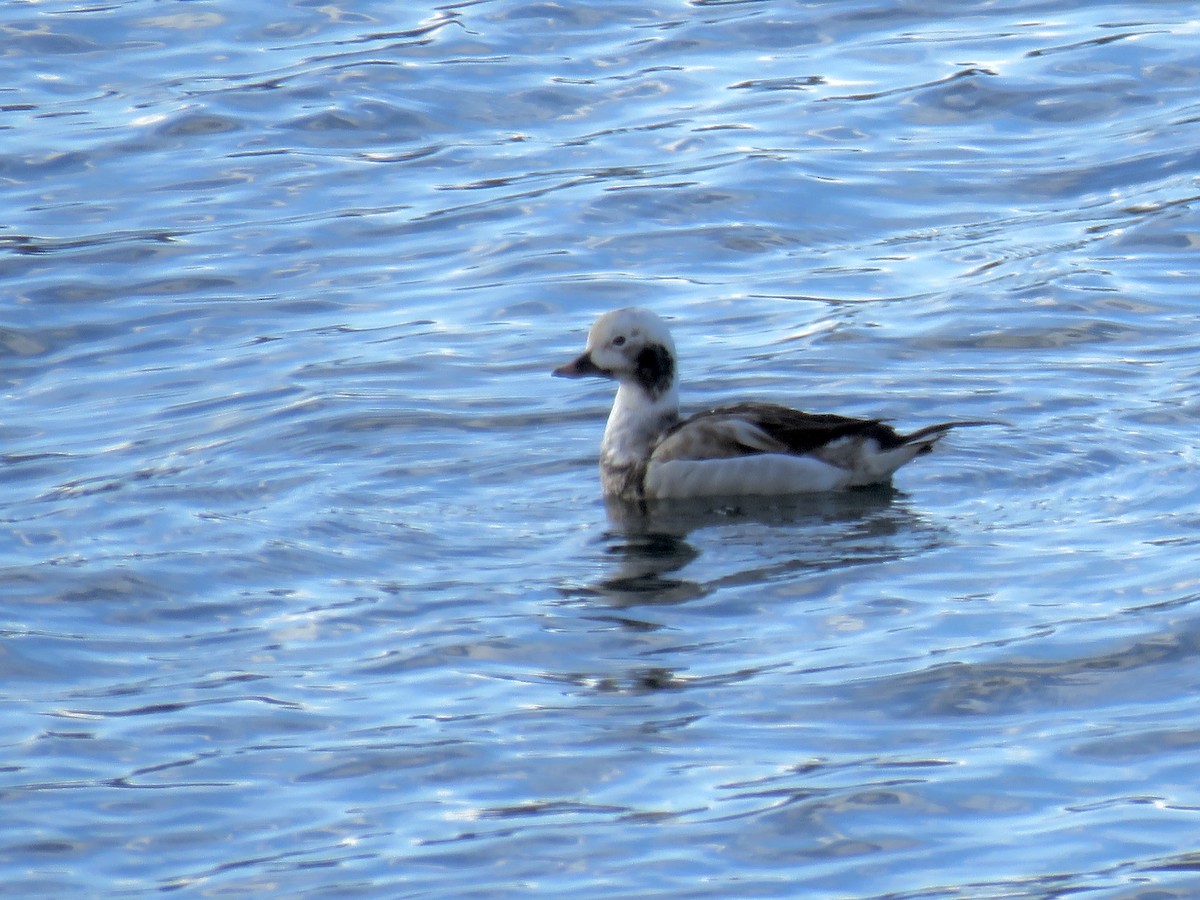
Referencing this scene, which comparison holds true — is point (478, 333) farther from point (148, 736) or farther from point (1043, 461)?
point (148, 736)

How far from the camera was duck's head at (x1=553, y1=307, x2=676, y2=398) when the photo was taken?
12.3 meters

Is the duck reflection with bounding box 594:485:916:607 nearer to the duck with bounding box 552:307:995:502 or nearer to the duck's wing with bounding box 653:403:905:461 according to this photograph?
the duck with bounding box 552:307:995:502

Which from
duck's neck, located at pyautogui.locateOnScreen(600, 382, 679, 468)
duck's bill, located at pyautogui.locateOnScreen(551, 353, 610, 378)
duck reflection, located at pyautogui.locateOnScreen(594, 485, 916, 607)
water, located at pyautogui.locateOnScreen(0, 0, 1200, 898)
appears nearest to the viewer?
water, located at pyautogui.locateOnScreen(0, 0, 1200, 898)

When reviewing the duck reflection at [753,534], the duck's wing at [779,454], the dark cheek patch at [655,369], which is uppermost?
the dark cheek patch at [655,369]

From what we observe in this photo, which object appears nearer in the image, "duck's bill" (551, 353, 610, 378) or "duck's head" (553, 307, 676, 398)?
"duck's head" (553, 307, 676, 398)

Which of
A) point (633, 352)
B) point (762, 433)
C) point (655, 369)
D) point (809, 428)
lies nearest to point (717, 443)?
point (762, 433)

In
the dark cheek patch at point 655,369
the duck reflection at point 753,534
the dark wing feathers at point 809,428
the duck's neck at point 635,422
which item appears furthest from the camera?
the dark cheek patch at point 655,369

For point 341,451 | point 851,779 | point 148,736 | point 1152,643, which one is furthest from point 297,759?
point 341,451

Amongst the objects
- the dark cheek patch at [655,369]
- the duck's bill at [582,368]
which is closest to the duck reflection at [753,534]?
the dark cheek patch at [655,369]

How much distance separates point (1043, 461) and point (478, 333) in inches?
165

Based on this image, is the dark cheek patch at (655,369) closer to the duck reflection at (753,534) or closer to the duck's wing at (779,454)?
the duck's wing at (779,454)

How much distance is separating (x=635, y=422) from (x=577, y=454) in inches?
24.2

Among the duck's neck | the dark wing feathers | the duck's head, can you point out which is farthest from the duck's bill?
the dark wing feathers

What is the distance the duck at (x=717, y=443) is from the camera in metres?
11.6
